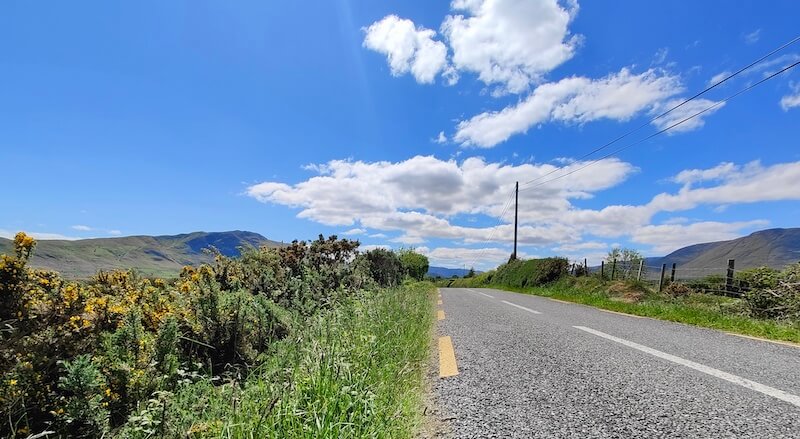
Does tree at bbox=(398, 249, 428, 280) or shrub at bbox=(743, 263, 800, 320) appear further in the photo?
tree at bbox=(398, 249, 428, 280)

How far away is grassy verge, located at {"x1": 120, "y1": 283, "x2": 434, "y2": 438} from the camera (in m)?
2.05

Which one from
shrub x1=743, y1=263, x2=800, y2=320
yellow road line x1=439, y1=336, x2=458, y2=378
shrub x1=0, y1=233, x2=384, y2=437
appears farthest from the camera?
shrub x1=743, y1=263, x2=800, y2=320

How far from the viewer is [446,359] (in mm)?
4035

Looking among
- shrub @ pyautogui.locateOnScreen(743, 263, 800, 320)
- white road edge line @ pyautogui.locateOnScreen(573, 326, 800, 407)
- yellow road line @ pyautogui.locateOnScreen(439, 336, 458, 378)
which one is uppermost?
shrub @ pyautogui.locateOnScreen(743, 263, 800, 320)

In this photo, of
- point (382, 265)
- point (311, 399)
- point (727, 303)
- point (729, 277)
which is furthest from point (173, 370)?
point (729, 277)

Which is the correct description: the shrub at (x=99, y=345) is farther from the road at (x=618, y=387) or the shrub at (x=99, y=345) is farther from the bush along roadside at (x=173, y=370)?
the road at (x=618, y=387)

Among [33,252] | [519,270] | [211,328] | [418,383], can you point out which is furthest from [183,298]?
[519,270]

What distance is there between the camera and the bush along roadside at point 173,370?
2113 millimetres

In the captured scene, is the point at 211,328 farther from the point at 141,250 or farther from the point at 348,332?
the point at 141,250

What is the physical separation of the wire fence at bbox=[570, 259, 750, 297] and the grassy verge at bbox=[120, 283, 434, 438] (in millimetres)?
11088

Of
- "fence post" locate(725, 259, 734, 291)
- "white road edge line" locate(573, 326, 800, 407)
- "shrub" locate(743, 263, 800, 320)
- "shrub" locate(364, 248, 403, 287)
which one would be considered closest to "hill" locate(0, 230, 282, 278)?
"white road edge line" locate(573, 326, 800, 407)

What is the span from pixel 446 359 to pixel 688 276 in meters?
16.0

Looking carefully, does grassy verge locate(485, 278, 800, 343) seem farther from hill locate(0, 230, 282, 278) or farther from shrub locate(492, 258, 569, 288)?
hill locate(0, 230, 282, 278)

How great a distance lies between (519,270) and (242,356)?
26644 mm
